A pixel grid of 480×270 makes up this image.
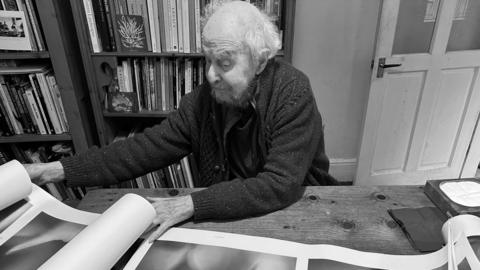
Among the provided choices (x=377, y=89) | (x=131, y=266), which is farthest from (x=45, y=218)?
(x=377, y=89)

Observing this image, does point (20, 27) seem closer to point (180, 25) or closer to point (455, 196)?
point (180, 25)

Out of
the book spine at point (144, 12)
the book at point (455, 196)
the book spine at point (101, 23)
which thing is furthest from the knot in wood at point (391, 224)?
the book spine at point (101, 23)

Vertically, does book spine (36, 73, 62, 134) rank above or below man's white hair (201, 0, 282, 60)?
below

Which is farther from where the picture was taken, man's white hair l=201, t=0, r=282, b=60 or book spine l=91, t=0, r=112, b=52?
book spine l=91, t=0, r=112, b=52

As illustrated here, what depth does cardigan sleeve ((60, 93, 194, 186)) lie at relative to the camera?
895mm

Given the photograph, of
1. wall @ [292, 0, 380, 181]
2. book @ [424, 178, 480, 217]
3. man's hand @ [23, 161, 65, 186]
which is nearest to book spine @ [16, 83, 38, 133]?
man's hand @ [23, 161, 65, 186]

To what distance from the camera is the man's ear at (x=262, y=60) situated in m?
0.89

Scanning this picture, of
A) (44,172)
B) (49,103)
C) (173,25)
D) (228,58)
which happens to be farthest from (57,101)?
(228,58)

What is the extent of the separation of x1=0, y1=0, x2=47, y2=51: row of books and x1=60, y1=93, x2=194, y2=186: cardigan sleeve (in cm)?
80

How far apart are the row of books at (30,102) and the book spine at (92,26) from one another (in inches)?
9.9

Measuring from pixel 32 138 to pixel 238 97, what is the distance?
1207 millimetres

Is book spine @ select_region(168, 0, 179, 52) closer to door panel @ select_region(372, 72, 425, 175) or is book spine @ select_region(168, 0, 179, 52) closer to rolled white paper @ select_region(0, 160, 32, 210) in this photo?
rolled white paper @ select_region(0, 160, 32, 210)

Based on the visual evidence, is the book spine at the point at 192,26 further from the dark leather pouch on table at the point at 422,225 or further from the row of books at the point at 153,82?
the dark leather pouch on table at the point at 422,225

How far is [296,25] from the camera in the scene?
1.82 meters
